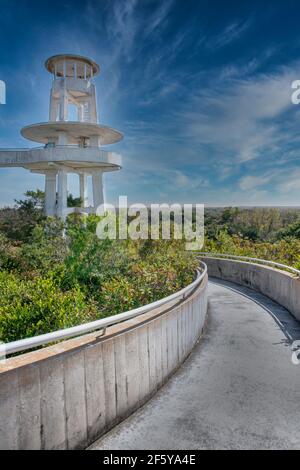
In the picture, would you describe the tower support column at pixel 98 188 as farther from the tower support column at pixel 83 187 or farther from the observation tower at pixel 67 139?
the tower support column at pixel 83 187

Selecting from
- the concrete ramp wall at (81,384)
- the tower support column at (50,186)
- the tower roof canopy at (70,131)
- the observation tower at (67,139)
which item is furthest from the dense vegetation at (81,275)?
the tower support column at (50,186)

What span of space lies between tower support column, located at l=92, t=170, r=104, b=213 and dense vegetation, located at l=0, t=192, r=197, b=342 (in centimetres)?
1404

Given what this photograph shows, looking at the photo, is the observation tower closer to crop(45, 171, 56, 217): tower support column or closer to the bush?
crop(45, 171, 56, 217): tower support column

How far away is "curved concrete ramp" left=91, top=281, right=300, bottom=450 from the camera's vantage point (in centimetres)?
425

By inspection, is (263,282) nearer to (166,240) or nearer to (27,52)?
(166,240)

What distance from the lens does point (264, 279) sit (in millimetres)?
13945

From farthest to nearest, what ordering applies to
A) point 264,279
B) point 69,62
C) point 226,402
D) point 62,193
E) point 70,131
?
point 62,193 → point 69,62 → point 70,131 → point 264,279 → point 226,402

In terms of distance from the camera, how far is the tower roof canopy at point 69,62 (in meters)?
30.4

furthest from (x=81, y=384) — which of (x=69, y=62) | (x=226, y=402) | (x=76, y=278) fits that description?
(x=69, y=62)

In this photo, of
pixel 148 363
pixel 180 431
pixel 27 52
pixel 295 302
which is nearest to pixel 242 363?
pixel 148 363

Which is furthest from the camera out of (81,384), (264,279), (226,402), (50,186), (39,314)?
(50,186)

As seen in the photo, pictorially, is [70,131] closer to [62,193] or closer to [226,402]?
[62,193]

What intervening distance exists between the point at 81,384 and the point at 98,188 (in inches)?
1145

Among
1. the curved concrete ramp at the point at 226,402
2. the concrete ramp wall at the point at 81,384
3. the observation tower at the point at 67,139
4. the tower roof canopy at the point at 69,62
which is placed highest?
the tower roof canopy at the point at 69,62
